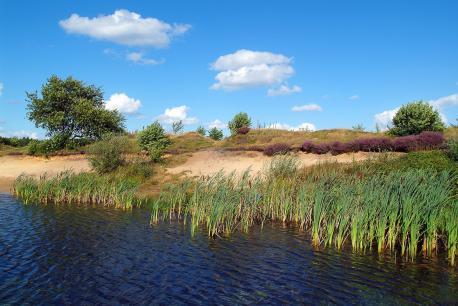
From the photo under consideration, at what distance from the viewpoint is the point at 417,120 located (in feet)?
128

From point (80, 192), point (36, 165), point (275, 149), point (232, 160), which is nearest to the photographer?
point (80, 192)

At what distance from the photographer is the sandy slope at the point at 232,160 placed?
109 feet

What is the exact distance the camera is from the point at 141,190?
2877 cm

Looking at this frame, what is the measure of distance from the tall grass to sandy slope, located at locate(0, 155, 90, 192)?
958 inches

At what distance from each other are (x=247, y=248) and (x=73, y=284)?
607 centimetres

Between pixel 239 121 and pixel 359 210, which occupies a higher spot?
pixel 239 121

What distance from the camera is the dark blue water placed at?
9422 mm

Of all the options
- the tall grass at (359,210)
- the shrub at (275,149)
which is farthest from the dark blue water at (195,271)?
the shrub at (275,149)

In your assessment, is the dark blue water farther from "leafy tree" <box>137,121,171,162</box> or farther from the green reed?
"leafy tree" <box>137,121,171,162</box>

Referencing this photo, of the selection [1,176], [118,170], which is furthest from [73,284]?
[1,176]

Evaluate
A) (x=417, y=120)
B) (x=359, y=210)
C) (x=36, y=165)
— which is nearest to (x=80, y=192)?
(x=359, y=210)

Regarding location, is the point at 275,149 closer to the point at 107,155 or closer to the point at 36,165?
the point at 107,155

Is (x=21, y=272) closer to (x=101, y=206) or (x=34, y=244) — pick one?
(x=34, y=244)

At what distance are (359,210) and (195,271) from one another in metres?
6.01
